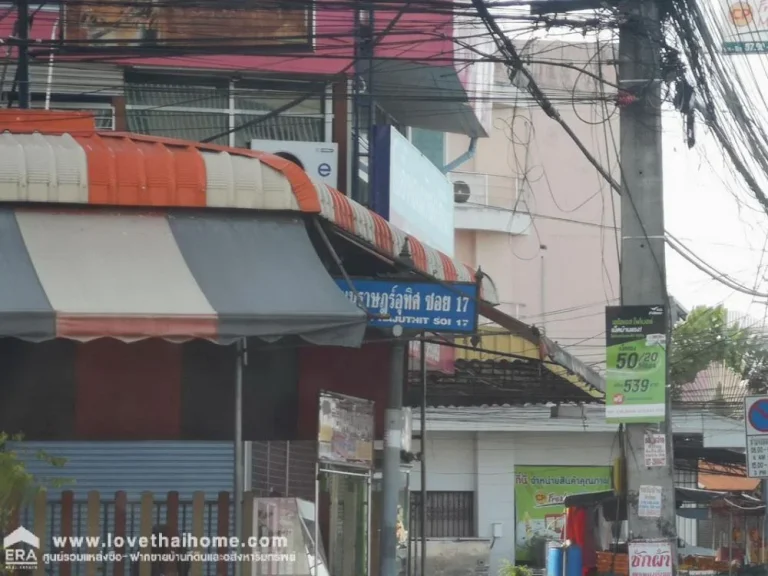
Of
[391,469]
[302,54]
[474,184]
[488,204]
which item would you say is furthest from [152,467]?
[474,184]

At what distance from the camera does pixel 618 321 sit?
9.88m

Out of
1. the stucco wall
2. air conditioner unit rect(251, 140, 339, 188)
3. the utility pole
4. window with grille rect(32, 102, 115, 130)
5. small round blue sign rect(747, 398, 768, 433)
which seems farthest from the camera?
the stucco wall

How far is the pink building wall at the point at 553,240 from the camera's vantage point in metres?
29.8

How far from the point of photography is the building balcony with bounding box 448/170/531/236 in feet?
94.7

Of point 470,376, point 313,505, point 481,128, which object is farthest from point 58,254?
point 481,128

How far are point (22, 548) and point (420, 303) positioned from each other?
10.8ft

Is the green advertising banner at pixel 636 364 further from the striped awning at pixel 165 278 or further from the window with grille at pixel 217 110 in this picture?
the window with grille at pixel 217 110

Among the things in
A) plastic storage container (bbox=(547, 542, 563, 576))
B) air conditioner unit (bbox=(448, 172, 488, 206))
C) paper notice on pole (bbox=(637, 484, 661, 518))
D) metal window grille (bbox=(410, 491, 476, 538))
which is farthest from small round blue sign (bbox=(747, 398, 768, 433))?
air conditioner unit (bbox=(448, 172, 488, 206))

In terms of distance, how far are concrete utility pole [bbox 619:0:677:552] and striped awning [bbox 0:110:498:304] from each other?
229 centimetres

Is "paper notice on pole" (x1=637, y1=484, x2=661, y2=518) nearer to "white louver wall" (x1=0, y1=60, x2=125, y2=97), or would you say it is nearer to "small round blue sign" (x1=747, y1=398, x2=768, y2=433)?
"small round blue sign" (x1=747, y1=398, x2=768, y2=433)

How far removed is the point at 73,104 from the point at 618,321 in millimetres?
6896

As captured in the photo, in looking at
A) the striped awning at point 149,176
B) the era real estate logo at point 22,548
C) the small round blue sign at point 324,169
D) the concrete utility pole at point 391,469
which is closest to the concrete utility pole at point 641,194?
the concrete utility pole at point 391,469

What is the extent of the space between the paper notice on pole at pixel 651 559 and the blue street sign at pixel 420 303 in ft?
7.04

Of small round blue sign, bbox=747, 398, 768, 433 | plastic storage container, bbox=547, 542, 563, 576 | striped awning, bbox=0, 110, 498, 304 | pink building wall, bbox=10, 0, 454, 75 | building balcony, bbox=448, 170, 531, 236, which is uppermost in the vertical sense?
building balcony, bbox=448, 170, 531, 236
